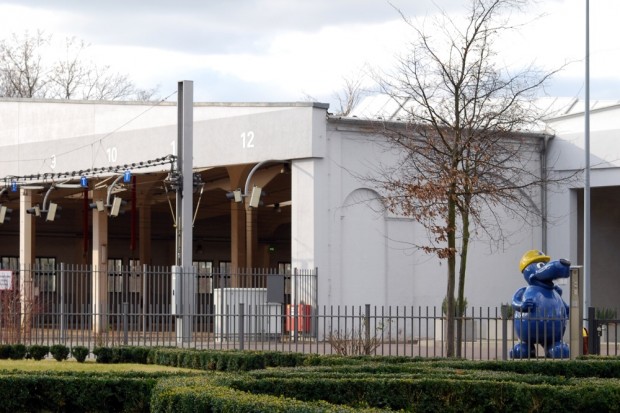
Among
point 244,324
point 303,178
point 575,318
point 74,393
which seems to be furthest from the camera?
point 303,178

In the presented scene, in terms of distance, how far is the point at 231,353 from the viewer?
22.0 m

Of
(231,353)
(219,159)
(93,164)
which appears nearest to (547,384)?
(231,353)

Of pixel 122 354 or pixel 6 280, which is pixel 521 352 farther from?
pixel 6 280

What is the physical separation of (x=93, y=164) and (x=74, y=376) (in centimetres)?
2414

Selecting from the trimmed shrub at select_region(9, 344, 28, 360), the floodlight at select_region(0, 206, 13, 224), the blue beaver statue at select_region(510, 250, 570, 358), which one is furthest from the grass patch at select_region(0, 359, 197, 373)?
the floodlight at select_region(0, 206, 13, 224)

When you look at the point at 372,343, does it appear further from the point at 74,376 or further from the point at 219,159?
the point at 219,159

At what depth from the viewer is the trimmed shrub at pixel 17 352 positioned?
24.7 m

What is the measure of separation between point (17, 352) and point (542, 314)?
10.7m

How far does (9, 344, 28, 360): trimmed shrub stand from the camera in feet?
81.0

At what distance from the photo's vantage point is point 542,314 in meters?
23.3

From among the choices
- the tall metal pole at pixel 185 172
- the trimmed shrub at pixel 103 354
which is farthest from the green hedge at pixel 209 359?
the tall metal pole at pixel 185 172

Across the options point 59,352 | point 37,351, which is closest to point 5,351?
point 37,351

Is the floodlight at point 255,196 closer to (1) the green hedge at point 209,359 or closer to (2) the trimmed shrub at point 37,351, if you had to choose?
(2) the trimmed shrub at point 37,351

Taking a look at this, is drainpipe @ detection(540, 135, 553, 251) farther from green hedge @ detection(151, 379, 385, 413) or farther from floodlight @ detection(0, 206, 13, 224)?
green hedge @ detection(151, 379, 385, 413)
